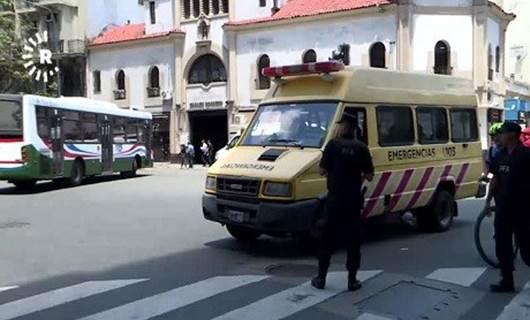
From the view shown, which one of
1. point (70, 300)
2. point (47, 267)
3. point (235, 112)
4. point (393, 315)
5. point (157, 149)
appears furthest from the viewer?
point (157, 149)

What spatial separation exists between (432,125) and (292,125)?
2795 millimetres

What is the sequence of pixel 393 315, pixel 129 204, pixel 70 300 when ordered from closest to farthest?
pixel 393 315
pixel 70 300
pixel 129 204

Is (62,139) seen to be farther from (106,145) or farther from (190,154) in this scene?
(190,154)

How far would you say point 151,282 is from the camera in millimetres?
7383

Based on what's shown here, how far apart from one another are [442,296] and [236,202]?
312cm

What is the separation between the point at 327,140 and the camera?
8781 mm

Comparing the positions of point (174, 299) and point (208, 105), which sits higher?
point (208, 105)

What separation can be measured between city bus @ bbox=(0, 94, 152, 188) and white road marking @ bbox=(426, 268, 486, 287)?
14.2 metres

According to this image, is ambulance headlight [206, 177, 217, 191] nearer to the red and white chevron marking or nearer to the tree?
the red and white chevron marking

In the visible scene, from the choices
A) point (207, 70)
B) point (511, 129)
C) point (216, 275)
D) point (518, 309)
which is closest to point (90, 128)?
point (216, 275)

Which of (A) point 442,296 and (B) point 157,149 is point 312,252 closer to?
(A) point 442,296

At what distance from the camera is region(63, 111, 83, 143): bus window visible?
2047 centimetres

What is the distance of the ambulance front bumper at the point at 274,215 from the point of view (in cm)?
817

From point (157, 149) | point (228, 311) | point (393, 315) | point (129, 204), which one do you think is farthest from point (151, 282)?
point (157, 149)
